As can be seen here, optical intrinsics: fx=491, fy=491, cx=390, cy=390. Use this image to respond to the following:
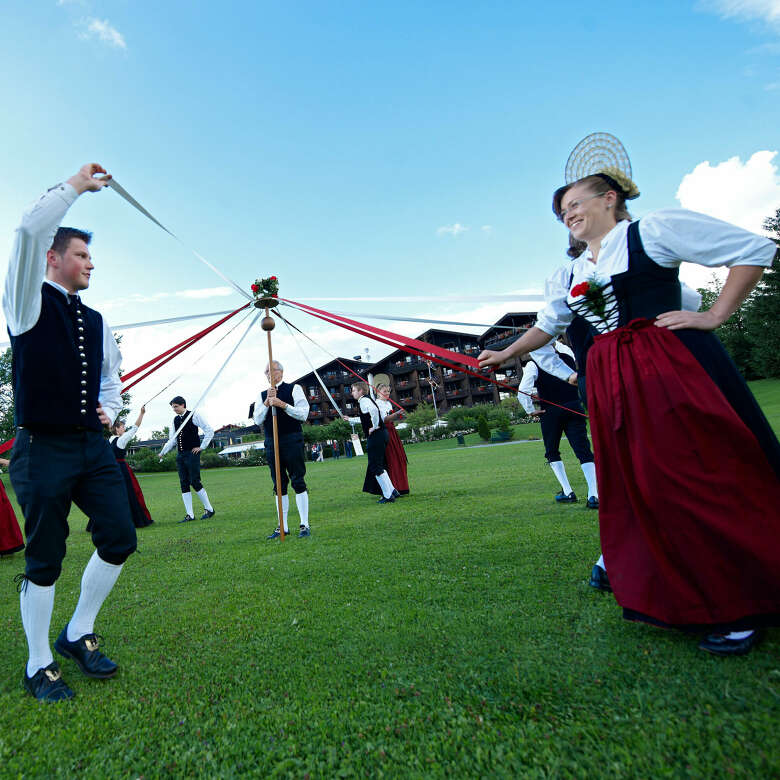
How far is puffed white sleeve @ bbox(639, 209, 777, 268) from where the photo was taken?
2.26 meters

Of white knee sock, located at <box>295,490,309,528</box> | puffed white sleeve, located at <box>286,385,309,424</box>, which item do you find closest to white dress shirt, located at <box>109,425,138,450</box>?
puffed white sleeve, located at <box>286,385,309,424</box>

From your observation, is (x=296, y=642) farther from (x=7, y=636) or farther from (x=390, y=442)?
(x=390, y=442)

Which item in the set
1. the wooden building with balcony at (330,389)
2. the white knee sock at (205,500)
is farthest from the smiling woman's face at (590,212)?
the wooden building with balcony at (330,389)

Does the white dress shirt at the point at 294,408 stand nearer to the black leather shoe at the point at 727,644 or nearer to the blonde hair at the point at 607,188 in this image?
the blonde hair at the point at 607,188

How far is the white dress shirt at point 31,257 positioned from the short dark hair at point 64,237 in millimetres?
461

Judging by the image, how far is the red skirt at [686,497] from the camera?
7.04 ft

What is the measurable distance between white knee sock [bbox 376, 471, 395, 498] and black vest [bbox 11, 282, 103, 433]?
6191mm

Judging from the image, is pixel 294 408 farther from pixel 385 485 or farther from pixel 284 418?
pixel 385 485

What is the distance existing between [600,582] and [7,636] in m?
3.98

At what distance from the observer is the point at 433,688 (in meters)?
2.12

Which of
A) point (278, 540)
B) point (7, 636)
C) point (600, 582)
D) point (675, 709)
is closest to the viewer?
point (675, 709)

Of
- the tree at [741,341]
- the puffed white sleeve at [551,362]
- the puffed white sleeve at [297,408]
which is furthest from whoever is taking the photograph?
the tree at [741,341]

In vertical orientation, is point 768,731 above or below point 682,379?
below

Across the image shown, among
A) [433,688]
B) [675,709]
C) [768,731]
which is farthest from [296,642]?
[768,731]
